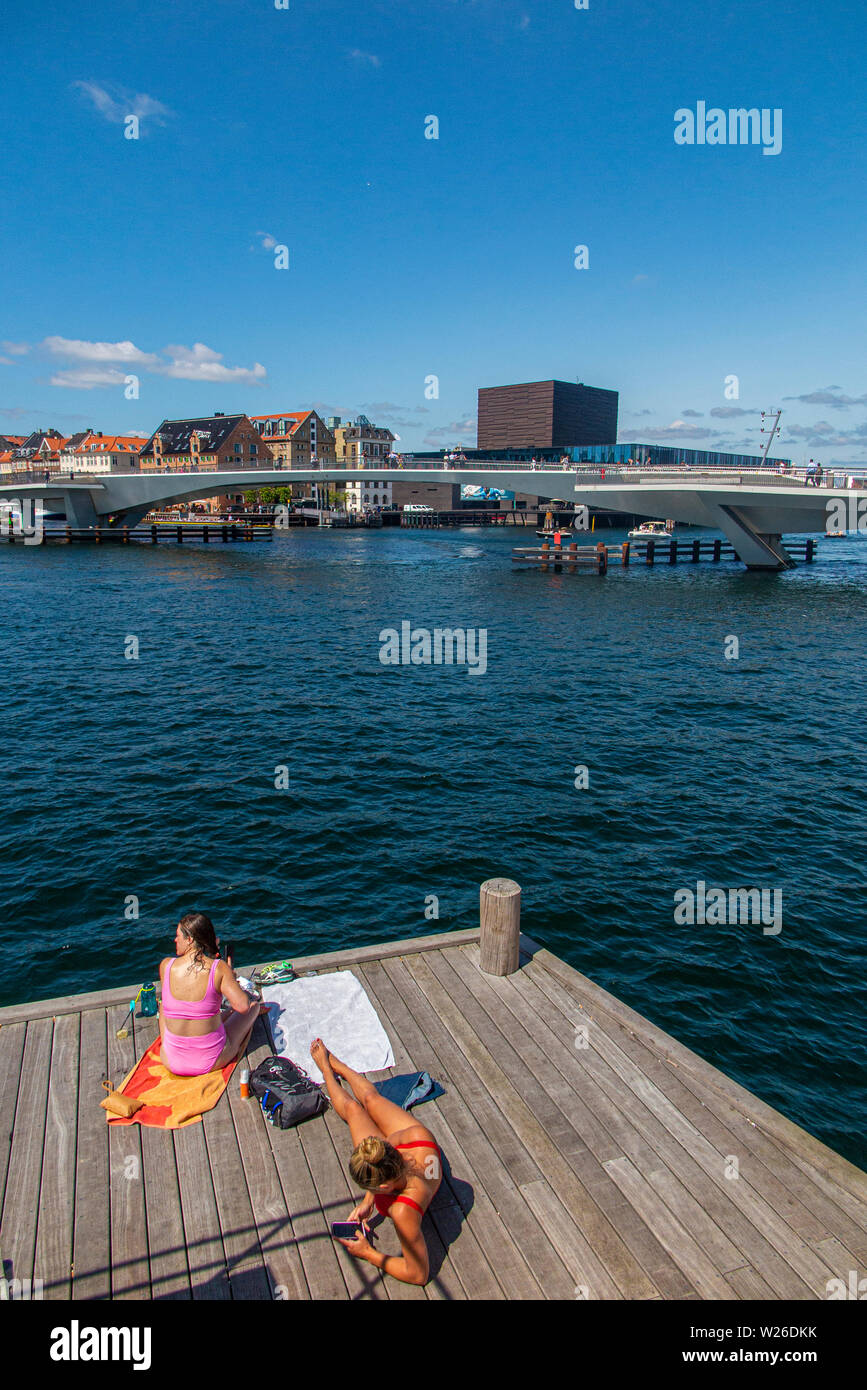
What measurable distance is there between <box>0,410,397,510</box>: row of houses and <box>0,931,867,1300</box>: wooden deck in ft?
430

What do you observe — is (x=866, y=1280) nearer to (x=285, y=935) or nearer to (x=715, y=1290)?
(x=715, y=1290)

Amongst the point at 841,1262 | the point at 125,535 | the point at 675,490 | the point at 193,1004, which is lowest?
the point at 841,1262

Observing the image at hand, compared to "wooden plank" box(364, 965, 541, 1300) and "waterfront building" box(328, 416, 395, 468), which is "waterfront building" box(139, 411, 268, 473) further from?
"wooden plank" box(364, 965, 541, 1300)

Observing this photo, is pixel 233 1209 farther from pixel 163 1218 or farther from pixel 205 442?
pixel 205 442

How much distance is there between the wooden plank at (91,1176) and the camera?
5.64 m

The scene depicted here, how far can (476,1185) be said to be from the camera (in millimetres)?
6438

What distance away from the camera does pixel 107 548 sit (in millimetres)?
92000

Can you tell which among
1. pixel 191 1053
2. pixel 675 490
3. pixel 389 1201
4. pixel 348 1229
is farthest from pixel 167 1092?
pixel 675 490

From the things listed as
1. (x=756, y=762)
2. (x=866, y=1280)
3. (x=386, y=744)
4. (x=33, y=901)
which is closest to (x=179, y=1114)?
(x=866, y=1280)

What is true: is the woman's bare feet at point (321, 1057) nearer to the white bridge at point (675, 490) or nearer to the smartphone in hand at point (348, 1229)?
the smartphone in hand at point (348, 1229)

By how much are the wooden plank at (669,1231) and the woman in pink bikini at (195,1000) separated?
3735 millimetres

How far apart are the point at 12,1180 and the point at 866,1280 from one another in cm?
675

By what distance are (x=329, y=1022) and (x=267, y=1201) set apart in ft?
7.28

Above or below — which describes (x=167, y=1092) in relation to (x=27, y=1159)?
above
